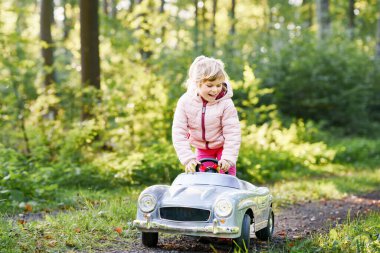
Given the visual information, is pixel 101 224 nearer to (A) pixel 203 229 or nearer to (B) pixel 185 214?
(B) pixel 185 214

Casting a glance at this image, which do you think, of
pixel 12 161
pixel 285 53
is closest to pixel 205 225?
pixel 12 161

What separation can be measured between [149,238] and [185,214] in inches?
20.6

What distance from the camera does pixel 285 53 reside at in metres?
17.6

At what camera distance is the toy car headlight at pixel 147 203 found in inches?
188

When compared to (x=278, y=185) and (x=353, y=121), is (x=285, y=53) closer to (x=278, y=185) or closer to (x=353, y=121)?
(x=353, y=121)

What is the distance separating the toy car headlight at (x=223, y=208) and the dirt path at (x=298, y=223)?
1.78 feet

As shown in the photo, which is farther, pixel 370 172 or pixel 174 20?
pixel 174 20

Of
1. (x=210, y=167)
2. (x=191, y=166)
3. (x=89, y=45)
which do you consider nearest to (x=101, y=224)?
(x=191, y=166)

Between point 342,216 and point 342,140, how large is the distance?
31.0ft

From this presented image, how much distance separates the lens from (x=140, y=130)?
11.4m

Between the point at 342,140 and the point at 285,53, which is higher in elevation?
the point at 285,53

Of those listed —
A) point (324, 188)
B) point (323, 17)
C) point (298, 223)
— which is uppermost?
point (323, 17)

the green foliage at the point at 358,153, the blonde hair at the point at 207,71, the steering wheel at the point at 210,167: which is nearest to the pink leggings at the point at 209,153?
the steering wheel at the point at 210,167

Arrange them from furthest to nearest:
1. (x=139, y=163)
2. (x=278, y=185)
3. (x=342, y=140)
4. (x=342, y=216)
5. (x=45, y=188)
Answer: (x=342, y=140)
(x=278, y=185)
(x=139, y=163)
(x=45, y=188)
(x=342, y=216)
